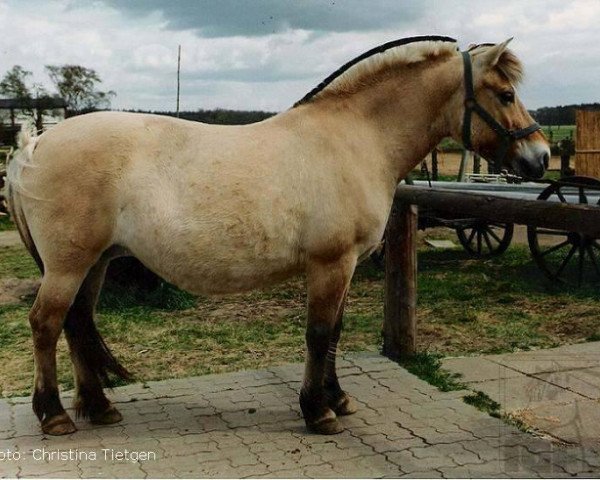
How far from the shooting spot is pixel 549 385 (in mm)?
4250

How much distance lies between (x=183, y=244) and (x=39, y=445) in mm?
1289

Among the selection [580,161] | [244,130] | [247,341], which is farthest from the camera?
[580,161]

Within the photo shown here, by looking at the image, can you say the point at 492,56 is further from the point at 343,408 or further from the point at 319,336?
the point at 343,408

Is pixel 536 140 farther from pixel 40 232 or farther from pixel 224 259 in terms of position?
pixel 40 232

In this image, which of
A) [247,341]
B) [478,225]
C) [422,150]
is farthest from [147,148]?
[478,225]

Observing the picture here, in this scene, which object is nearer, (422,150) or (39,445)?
(39,445)

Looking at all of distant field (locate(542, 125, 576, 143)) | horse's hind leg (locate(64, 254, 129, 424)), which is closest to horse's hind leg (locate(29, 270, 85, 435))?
horse's hind leg (locate(64, 254, 129, 424))

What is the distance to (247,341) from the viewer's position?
18.2 feet

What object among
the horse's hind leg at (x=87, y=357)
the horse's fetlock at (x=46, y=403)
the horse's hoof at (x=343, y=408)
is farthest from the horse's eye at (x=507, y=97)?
the horse's fetlock at (x=46, y=403)

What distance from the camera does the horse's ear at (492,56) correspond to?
3498 mm

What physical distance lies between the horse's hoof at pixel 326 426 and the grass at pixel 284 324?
964 millimetres

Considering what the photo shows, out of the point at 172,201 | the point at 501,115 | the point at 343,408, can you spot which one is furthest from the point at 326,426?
the point at 501,115

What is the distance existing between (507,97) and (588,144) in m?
10.3

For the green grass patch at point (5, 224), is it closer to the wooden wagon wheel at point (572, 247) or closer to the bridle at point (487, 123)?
the wooden wagon wheel at point (572, 247)
